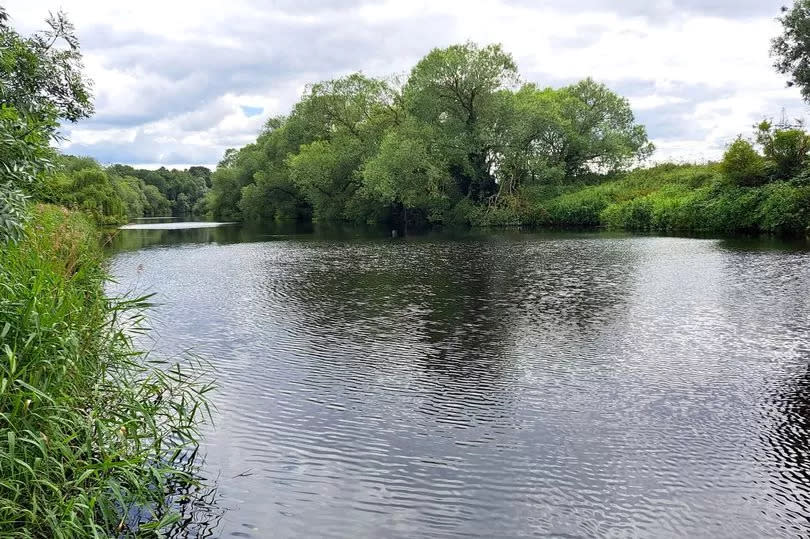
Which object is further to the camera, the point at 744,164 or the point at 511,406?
the point at 744,164

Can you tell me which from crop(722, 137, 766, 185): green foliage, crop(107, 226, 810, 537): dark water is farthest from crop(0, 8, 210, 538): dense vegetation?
crop(722, 137, 766, 185): green foliage

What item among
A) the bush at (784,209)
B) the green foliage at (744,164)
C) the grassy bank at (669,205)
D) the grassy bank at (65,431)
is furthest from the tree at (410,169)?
the grassy bank at (65,431)

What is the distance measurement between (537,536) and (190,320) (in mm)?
12112

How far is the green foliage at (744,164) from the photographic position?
3794 centimetres

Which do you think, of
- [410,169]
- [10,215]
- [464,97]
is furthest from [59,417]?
[464,97]

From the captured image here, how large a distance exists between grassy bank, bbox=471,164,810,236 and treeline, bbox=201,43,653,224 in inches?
65.3

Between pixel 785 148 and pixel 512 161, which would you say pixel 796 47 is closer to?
pixel 785 148

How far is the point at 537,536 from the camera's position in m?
5.70

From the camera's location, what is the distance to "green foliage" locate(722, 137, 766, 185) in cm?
3794

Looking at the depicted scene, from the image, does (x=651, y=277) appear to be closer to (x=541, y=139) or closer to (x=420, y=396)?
(x=420, y=396)

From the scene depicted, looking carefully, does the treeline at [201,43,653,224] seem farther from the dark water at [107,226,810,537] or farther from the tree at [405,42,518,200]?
the dark water at [107,226,810,537]

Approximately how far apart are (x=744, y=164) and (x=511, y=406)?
36.5m

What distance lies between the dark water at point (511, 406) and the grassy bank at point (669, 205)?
17046 mm

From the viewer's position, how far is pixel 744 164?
38344mm
